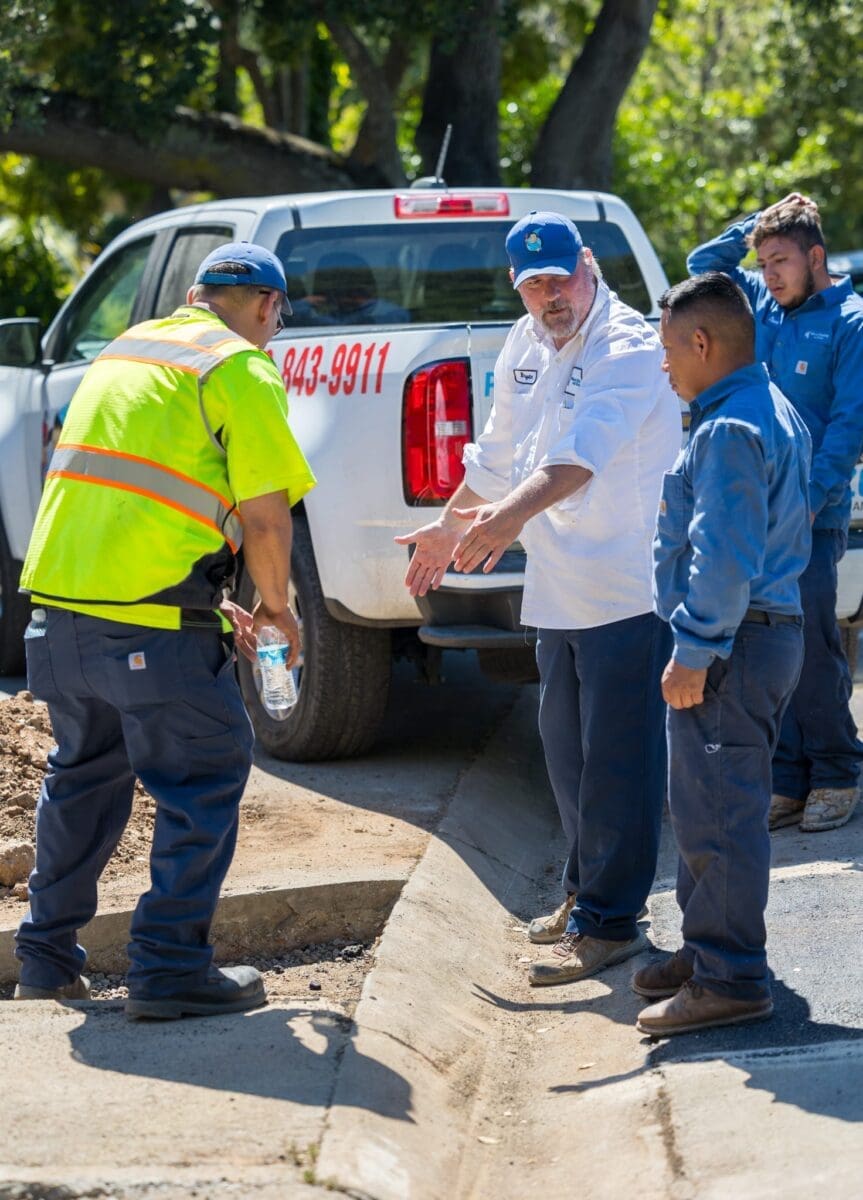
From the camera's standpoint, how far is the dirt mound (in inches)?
224

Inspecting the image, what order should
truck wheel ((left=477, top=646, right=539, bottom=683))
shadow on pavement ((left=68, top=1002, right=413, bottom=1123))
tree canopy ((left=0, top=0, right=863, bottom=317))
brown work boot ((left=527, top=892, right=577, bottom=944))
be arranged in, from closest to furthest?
1. shadow on pavement ((left=68, top=1002, right=413, bottom=1123))
2. brown work boot ((left=527, top=892, right=577, bottom=944))
3. truck wheel ((left=477, top=646, right=539, bottom=683))
4. tree canopy ((left=0, top=0, right=863, bottom=317))

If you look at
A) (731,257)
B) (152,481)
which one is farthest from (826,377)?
(152,481)

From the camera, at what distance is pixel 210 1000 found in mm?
4176

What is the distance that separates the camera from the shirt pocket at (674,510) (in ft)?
13.0

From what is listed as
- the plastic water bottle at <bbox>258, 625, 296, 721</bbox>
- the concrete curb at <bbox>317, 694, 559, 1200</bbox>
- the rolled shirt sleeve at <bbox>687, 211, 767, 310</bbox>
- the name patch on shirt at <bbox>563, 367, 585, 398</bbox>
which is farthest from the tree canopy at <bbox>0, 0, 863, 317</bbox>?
the name patch on shirt at <bbox>563, 367, 585, 398</bbox>

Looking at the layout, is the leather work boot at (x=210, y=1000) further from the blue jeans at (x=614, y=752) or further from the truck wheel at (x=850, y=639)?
the truck wheel at (x=850, y=639)

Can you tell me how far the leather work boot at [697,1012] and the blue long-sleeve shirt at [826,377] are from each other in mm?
2004

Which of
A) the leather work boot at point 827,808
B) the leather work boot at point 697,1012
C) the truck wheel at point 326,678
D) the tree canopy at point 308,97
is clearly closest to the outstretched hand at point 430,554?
the leather work boot at point 697,1012

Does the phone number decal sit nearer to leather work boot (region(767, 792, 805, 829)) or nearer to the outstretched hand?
the outstretched hand

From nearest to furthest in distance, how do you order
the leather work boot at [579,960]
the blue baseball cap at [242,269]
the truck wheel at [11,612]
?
1. the blue baseball cap at [242,269]
2. the leather work boot at [579,960]
3. the truck wheel at [11,612]

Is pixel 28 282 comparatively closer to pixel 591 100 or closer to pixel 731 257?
pixel 591 100

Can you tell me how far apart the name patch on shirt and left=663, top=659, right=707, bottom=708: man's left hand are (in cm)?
96

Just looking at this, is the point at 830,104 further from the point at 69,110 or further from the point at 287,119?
the point at 69,110

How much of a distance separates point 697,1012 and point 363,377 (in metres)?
2.77
